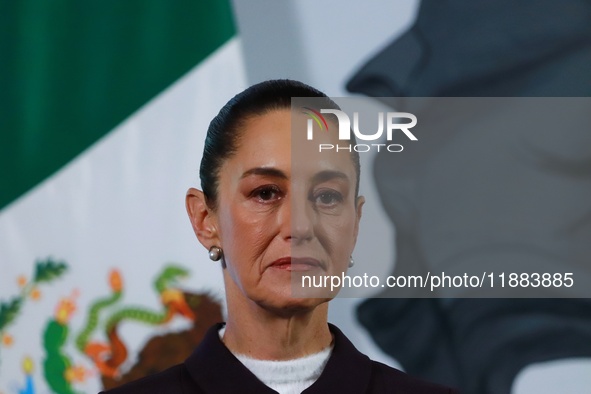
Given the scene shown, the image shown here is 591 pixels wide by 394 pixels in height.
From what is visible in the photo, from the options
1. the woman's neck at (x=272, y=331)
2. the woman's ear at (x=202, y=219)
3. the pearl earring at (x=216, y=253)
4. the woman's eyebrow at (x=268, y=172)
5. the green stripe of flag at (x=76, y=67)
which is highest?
the green stripe of flag at (x=76, y=67)

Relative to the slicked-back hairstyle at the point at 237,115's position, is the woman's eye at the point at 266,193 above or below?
below

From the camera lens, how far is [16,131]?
1.79m

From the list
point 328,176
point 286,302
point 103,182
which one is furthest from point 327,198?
point 103,182

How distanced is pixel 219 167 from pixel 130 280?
2.07 ft

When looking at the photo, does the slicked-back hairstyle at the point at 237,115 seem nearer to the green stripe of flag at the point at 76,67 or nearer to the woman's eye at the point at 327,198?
the woman's eye at the point at 327,198

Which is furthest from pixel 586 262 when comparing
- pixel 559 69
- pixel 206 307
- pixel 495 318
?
pixel 206 307

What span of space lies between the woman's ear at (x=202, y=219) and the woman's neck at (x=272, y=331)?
0.09m

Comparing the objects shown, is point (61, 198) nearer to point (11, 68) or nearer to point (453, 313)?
point (11, 68)

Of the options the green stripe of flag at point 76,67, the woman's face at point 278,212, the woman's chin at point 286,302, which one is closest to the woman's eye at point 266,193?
the woman's face at point 278,212

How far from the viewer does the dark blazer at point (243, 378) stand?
1123 millimetres

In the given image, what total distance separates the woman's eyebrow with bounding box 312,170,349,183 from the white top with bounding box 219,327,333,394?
0.22 metres

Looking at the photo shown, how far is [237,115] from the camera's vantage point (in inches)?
45.5

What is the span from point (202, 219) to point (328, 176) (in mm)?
175

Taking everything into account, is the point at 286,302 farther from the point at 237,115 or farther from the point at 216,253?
the point at 237,115
